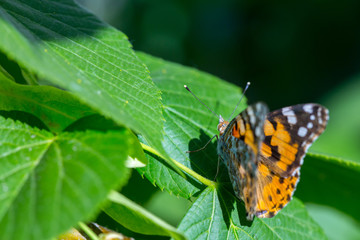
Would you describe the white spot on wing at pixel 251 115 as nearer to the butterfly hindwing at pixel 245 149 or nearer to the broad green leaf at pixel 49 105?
the butterfly hindwing at pixel 245 149

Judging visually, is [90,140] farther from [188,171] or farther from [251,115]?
[251,115]

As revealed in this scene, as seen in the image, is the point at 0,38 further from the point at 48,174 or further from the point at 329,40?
the point at 329,40

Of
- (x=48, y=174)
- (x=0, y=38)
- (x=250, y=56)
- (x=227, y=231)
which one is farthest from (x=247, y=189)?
(x=250, y=56)

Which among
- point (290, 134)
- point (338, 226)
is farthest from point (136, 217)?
point (338, 226)

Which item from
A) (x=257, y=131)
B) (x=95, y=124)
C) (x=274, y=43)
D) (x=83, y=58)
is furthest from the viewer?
(x=274, y=43)

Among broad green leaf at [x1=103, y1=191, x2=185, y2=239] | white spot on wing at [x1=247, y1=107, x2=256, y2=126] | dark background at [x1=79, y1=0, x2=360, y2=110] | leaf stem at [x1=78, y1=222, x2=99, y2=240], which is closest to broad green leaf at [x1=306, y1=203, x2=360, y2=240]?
white spot on wing at [x1=247, y1=107, x2=256, y2=126]

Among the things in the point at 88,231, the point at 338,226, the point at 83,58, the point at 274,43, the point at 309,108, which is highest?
the point at 274,43

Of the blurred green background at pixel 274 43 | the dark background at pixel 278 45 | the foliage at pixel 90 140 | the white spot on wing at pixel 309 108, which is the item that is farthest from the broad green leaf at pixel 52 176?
the dark background at pixel 278 45
